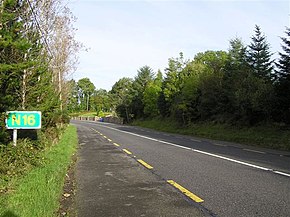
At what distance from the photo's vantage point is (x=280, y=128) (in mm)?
24375

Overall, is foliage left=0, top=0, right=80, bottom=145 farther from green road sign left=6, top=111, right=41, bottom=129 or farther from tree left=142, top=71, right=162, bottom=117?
tree left=142, top=71, right=162, bottom=117

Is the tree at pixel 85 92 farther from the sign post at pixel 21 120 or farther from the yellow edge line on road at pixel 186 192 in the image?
the yellow edge line on road at pixel 186 192

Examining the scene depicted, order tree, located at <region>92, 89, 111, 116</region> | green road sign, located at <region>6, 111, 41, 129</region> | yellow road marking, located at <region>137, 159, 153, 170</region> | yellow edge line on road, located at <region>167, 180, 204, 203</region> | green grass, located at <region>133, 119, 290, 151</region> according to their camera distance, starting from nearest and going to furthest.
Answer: yellow edge line on road, located at <region>167, 180, 204, 203</region>, green road sign, located at <region>6, 111, 41, 129</region>, yellow road marking, located at <region>137, 159, 153, 170</region>, green grass, located at <region>133, 119, 290, 151</region>, tree, located at <region>92, 89, 111, 116</region>

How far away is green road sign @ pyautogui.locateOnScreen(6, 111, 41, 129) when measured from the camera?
8.73 metres

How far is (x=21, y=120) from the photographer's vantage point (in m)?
9.09

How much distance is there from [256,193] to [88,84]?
145 metres

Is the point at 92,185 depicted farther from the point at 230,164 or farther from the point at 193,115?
the point at 193,115

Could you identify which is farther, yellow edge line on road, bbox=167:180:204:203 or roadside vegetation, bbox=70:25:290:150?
roadside vegetation, bbox=70:25:290:150

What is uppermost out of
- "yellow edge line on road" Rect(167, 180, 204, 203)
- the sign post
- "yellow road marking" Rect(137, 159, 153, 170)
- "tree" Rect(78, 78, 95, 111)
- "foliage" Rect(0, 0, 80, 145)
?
"tree" Rect(78, 78, 95, 111)

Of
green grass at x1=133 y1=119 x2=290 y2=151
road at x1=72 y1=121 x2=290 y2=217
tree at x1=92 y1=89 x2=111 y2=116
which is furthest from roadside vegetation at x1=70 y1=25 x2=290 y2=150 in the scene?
tree at x1=92 y1=89 x2=111 y2=116

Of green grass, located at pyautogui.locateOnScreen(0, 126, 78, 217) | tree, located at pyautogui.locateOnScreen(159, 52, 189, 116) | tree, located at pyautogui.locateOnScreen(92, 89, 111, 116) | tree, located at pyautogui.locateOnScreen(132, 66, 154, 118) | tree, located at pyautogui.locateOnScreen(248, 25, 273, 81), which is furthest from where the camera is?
tree, located at pyautogui.locateOnScreen(92, 89, 111, 116)

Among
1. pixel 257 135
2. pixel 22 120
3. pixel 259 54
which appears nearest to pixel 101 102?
pixel 259 54

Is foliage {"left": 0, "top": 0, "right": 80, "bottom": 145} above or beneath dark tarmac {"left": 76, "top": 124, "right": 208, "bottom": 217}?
above

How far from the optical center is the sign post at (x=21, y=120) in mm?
8727
